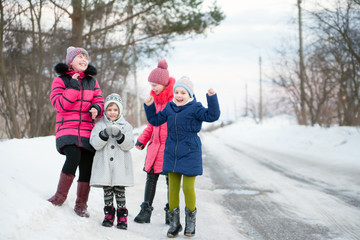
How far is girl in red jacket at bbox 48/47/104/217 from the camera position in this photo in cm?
363

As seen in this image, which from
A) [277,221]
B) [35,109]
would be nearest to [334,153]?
[277,221]

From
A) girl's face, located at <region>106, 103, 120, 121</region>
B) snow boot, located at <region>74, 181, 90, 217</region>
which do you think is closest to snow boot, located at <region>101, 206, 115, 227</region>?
snow boot, located at <region>74, 181, 90, 217</region>

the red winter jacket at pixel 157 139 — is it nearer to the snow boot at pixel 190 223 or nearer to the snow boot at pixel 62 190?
the snow boot at pixel 190 223

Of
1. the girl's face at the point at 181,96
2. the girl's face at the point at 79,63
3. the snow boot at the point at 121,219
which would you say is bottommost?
the snow boot at the point at 121,219

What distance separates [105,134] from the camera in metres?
3.56

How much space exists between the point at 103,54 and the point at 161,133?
1159 centimetres

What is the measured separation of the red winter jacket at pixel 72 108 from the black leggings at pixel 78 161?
8 centimetres

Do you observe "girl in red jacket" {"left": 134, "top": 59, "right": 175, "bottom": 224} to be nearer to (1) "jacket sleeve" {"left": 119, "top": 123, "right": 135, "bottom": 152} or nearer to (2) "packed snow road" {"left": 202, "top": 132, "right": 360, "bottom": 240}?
(1) "jacket sleeve" {"left": 119, "top": 123, "right": 135, "bottom": 152}

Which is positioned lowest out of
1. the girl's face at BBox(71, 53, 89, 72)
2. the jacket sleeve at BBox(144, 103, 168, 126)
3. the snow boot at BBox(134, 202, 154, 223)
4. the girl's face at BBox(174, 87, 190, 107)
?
the snow boot at BBox(134, 202, 154, 223)

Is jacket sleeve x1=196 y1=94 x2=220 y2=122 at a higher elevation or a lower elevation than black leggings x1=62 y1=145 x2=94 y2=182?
higher

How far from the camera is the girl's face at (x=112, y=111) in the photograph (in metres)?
3.79

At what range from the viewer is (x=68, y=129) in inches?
144

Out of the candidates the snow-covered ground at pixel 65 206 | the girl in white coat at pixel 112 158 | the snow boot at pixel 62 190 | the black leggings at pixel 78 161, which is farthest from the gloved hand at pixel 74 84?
the snow-covered ground at pixel 65 206

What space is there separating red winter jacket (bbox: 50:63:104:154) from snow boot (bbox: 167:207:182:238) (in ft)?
3.57
